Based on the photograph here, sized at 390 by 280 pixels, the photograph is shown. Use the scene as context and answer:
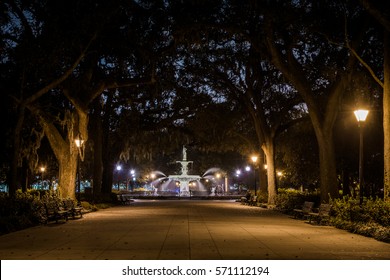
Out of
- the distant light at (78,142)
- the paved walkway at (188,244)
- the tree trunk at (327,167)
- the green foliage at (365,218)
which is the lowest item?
the paved walkway at (188,244)

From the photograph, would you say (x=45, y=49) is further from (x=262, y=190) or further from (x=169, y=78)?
(x=262, y=190)

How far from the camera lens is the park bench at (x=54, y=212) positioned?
21.2m

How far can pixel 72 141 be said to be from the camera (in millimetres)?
29062

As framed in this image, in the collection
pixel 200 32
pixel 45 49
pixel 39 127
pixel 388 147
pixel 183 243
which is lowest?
pixel 183 243

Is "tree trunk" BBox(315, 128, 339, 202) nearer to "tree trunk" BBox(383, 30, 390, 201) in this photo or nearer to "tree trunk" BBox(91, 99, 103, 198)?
"tree trunk" BBox(383, 30, 390, 201)

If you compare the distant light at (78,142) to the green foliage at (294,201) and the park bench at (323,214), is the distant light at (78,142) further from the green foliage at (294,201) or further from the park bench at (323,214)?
the park bench at (323,214)

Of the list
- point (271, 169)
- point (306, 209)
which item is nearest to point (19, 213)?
point (306, 209)

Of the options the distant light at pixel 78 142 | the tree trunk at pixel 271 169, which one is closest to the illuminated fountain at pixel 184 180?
the tree trunk at pixel 271 169

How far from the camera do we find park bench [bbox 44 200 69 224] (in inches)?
836

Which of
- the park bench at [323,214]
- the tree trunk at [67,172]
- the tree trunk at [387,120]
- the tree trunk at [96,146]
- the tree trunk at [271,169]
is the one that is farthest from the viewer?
the tree trunk at [96,146]

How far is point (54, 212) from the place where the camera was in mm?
21484

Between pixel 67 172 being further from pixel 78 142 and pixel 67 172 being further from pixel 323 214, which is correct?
pixel 323 214

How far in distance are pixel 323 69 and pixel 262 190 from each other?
63.7 feet

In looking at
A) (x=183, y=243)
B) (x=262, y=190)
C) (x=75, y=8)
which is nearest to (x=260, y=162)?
(x=262, y=190)
